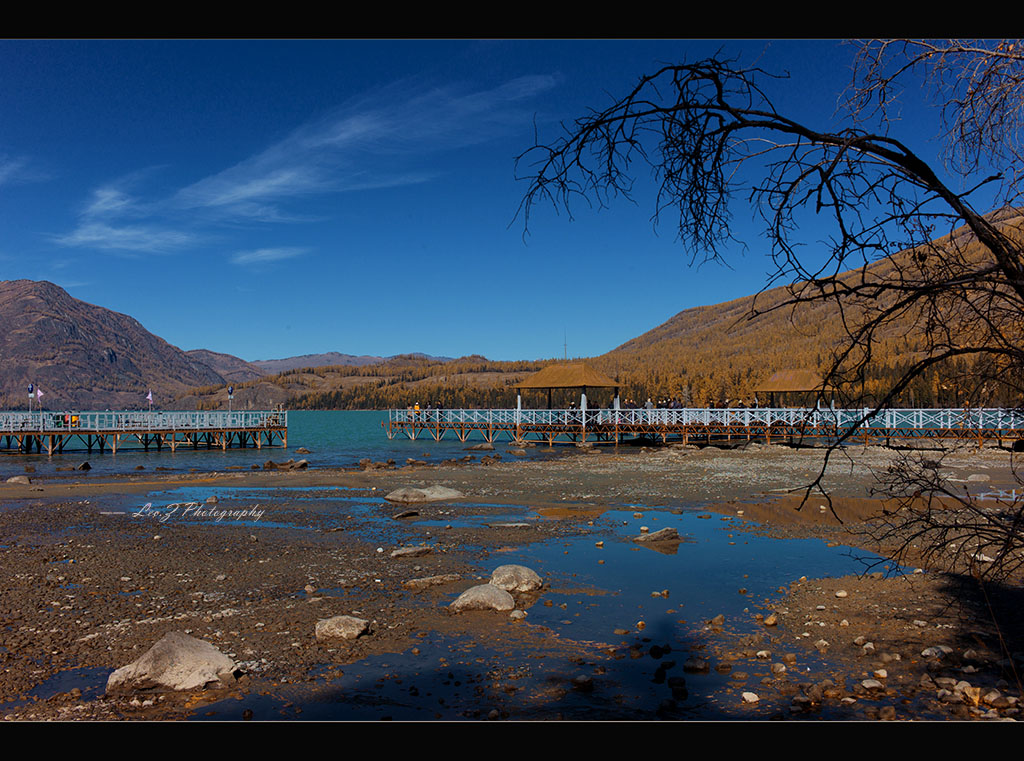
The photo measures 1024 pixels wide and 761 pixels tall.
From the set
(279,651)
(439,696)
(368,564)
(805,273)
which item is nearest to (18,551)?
(368,564)

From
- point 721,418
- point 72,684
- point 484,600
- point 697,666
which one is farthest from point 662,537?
point 721,418

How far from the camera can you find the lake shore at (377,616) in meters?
5.88

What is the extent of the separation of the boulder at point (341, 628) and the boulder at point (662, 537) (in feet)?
23.2

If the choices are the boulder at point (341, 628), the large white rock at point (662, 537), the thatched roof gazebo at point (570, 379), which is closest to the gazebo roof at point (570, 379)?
the thatched roof gazebo at point (570, 379)

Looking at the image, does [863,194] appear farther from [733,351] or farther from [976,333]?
[733,351]

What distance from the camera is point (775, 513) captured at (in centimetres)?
1681

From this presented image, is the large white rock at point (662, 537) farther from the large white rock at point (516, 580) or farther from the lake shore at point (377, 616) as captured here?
the large white rock at point (516, 580)

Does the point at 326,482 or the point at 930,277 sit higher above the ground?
the point at 930,277

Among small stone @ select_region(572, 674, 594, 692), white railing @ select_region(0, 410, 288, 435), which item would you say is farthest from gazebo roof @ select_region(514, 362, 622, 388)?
small stone @ select_region(572, 674, 594, 692)

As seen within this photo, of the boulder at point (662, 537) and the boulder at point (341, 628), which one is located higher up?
the boulder at point (341, 628)

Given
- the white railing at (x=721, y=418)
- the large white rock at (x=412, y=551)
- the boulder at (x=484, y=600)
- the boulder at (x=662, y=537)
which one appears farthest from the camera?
the white railing at (x=721, y=418)

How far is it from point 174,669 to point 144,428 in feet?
174

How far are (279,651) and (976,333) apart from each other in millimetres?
6769

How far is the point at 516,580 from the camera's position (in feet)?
31.5
